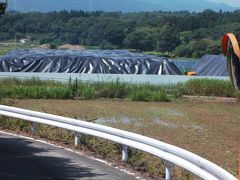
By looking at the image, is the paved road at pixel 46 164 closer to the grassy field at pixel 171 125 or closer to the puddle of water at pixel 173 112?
the grassy field at pixel 171 125

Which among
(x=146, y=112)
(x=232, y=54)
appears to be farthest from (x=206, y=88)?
(x=232, y=54)

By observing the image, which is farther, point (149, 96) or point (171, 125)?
point (149, 96)

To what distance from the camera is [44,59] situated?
4097 centimetres

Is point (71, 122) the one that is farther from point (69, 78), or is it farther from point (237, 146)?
point (69, 78)

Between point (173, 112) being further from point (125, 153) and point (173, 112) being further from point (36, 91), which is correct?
point (125, 153)

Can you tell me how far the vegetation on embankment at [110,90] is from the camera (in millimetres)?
29297

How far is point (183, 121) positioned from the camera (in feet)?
66.1

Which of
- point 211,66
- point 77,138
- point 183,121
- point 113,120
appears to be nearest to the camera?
point 77,138

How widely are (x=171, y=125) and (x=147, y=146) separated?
30.6 ft

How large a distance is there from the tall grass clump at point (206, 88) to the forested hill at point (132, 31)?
32932mm

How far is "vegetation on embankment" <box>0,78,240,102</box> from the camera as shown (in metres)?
29.3

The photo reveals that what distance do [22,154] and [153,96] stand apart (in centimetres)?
1888

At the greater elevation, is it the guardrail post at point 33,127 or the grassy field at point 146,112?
the guardrail post at point 33,127

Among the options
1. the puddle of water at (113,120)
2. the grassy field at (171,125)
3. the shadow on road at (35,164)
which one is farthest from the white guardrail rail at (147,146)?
the puddle of water at (113,120)
